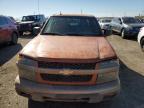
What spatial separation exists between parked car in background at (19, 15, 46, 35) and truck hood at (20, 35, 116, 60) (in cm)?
1565

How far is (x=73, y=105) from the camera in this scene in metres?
5.23

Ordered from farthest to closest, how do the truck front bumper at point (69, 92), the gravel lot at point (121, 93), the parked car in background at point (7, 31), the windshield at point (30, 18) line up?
the windshield at point (30, 18) → the parked car in background at point (7, 31) → the gravel lot at point (121, 93) → the truck front bumper at point (69, 92)

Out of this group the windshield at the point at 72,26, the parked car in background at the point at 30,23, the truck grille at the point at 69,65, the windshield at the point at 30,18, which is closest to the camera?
the truck grille at the point at 69,65

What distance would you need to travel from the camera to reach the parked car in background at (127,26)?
704 inches

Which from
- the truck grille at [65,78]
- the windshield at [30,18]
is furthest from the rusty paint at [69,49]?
the windshield at [30,18]

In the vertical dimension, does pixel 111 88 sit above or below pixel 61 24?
below

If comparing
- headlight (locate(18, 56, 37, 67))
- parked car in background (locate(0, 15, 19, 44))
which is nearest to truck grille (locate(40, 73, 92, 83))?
headlight (locate(18, 56, 37, 67))

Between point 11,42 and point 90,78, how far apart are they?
1040cm

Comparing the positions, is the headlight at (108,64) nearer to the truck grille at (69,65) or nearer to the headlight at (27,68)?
the truck grille at (69,65)

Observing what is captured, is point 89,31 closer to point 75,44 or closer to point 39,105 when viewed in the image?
point 75,44

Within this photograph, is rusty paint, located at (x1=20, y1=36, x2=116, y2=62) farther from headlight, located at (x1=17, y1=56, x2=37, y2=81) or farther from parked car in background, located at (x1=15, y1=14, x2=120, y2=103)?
headlight, located at (x1=17, y1=56, x2=37, y2=81)

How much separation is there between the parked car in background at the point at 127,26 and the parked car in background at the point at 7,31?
7944 mm

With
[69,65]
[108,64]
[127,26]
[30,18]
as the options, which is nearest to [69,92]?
[69,65]

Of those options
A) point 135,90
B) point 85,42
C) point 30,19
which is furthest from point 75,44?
point 30,19
